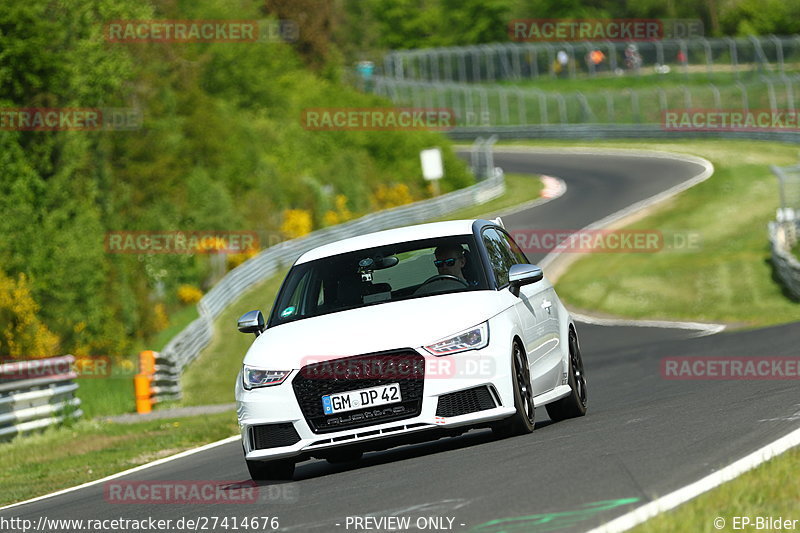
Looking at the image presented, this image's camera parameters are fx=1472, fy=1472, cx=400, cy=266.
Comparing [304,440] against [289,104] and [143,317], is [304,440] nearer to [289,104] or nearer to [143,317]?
[143,317]

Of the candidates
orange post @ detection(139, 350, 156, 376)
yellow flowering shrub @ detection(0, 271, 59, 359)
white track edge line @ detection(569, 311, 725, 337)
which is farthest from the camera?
yellow flowering shrub @ detection(0, 271, 59, 359)

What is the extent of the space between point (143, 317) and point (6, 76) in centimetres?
929

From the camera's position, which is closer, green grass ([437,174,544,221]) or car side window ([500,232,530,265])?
car side window ([500,232,530,265])

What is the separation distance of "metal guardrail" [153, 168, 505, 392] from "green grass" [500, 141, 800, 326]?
972 cm

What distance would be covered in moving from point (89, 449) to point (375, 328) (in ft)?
32.8

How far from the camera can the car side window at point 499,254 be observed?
A: 10953 mm

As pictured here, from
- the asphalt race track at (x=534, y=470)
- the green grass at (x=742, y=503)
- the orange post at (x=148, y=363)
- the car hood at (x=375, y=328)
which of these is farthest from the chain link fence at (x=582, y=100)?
the green grass at (x=742, y=503)

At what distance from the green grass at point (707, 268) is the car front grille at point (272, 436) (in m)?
19.2

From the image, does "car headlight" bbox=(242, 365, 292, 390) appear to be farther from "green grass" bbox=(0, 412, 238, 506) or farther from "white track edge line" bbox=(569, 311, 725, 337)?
Answer: "white track edge line" bbox=(569, 311, 725, 337)

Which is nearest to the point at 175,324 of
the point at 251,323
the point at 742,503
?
the point at 251,323

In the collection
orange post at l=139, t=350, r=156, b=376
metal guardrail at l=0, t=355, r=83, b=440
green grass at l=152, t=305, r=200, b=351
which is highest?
metal guardrail at l=0, t=355, r=83, b=440

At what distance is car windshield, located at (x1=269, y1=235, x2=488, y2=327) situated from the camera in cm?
1060

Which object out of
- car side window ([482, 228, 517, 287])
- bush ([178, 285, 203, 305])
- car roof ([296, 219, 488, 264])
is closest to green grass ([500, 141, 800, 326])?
bush ([178, 285, 203, 305])

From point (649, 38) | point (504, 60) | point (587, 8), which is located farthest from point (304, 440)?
point (587, 8)
